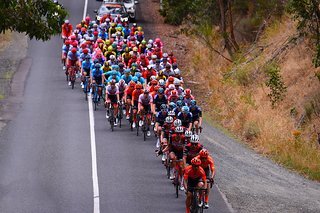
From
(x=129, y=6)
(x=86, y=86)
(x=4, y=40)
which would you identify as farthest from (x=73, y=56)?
(x=129, y=6)

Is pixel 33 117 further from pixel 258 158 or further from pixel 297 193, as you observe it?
pixel 297 193

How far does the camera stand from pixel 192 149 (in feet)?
67.6

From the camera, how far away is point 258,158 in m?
26.5

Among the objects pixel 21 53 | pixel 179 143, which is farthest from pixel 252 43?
pixel 179 143

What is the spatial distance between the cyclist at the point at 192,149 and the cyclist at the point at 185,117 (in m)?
3.69

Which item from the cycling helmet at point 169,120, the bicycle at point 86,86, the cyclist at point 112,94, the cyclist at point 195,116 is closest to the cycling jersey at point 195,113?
the cyclist at point 195,116

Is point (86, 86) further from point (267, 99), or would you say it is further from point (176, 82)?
point (267, 99)

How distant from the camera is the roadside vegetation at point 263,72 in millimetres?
28141

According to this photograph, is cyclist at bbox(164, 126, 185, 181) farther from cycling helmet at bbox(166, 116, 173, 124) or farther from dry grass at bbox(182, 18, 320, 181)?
dry grass at bbox(182, 18, 320, 181)

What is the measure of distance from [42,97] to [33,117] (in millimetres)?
3094

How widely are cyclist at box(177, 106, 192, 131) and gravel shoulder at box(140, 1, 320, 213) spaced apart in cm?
135

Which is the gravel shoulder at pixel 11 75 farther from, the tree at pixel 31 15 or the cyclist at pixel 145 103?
the tree at pixel 31 15

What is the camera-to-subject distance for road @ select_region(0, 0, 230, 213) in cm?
2062

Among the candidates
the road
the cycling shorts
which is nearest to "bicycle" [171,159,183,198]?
the road
